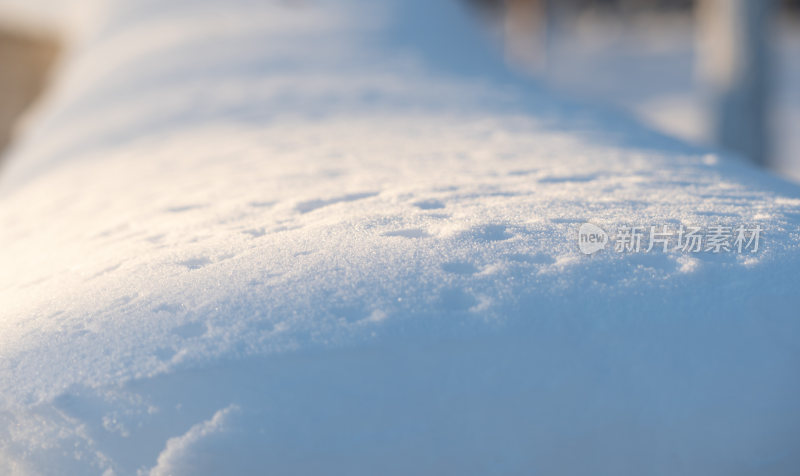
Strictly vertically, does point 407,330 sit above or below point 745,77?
below

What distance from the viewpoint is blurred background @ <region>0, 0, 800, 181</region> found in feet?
12.5

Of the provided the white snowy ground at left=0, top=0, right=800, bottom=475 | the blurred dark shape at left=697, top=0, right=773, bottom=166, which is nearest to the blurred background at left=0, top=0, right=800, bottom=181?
the blurred dark shape at left=697, top=0, right=773, bottom=166

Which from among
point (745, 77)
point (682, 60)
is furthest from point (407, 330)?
point (682, 60)

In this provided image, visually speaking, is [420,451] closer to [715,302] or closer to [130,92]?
[715,302]

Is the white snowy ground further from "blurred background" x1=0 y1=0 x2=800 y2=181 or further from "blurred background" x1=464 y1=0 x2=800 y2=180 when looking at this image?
Result: "blurred background" x1=464 y1=0 x2=800 y2=180

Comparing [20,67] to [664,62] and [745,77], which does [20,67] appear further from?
[664,62]

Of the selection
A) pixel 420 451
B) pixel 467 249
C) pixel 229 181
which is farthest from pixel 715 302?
pixel 229 181

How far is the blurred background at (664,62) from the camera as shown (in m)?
3.82

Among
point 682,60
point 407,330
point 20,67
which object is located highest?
point 20,67

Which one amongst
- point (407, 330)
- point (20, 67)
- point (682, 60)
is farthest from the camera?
point (682, 60)

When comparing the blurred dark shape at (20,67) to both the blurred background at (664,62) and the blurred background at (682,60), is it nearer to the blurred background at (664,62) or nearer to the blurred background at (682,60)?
the blurred background at (664,62)

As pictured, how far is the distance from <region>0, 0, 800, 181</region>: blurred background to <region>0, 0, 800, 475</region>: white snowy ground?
4.62 ft

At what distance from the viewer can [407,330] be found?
125 centimetres

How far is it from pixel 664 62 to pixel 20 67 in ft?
24.2
